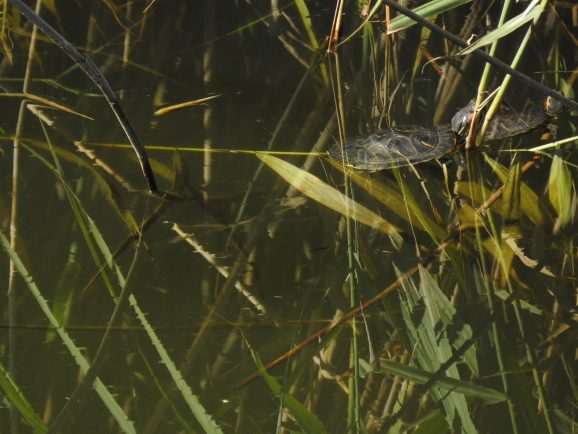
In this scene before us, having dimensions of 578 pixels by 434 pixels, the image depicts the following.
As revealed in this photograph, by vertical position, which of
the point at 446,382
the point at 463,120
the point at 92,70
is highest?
the point at 92,70

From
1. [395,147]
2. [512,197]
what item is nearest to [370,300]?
[512,197]

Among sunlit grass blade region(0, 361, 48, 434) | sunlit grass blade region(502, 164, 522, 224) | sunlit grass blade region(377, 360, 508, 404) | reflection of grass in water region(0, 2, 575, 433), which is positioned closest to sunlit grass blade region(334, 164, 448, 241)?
reflection of grass in water region(0, 2, 575, 433)

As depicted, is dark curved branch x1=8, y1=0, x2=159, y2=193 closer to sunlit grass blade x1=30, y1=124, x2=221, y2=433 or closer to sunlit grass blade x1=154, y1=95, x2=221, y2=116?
sunlit grass blade x1=30, y1=124, x2=221, y2=433

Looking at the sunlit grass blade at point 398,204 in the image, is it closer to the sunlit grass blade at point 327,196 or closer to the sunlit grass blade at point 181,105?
the sunlit grass blade at point 327,196

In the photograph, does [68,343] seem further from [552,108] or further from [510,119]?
[552,108]

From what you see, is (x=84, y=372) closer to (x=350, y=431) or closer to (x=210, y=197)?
(x=350, y=431)

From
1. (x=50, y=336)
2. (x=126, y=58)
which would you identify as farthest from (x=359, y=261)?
(x=126, y=58)
